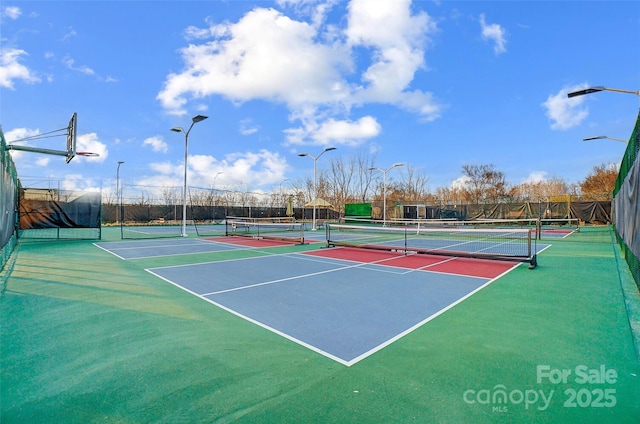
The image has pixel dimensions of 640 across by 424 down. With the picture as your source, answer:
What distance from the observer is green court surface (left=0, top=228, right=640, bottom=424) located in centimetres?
262

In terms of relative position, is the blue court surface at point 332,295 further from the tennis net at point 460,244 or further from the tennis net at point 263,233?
the tennis net at point 263,233

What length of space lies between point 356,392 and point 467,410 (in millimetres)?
875

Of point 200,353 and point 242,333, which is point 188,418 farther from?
point 242,333

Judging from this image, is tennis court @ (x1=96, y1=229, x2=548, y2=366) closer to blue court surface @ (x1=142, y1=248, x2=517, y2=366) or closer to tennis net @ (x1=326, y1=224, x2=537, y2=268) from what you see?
blue court surface @ (x1=142, y1=248, x2=517, y2=366)

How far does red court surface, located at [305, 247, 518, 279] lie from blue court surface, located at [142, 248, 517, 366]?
9 centimetres

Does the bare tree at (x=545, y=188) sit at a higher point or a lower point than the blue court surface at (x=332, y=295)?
higher

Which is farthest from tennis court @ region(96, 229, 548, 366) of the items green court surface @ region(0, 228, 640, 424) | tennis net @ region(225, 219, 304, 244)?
tennis net @ region(225, 219, 304, 244)

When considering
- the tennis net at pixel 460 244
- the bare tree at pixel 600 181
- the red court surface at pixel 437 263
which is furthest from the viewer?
the bare tree at pixel 600 181

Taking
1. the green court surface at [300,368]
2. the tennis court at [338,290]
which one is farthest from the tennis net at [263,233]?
the green court surface at [300,368]

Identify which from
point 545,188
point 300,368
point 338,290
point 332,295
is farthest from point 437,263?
point 545,188

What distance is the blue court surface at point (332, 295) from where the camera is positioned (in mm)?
4234

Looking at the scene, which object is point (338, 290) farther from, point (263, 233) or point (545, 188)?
point (545, 188)

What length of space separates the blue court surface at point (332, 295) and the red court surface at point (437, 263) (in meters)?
0.09

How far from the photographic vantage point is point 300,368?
3.33 meters
